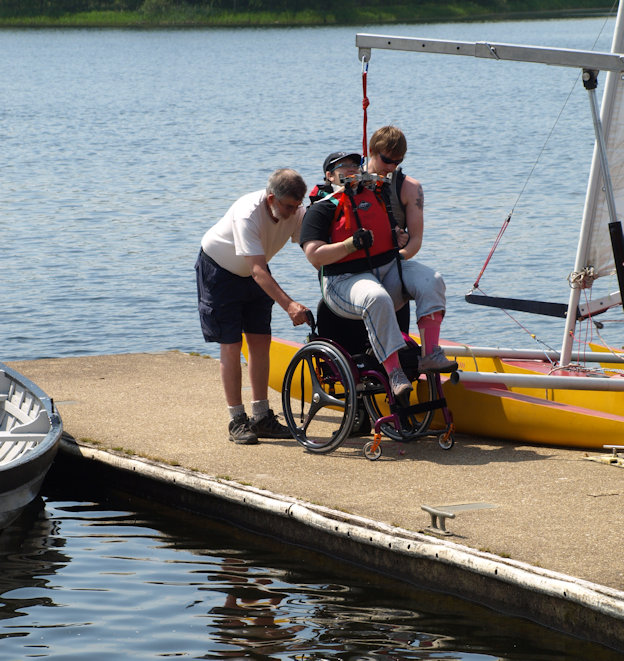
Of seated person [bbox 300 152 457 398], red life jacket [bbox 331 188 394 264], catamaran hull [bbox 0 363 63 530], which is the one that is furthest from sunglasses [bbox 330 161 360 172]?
catamaran hull [bbox 0 363 63 530]

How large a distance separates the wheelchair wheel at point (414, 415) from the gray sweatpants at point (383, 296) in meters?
0.41

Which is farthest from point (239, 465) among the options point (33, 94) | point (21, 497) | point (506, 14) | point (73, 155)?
point (506, 14)

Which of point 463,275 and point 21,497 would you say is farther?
point 463,275

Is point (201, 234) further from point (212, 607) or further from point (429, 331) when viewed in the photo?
point (212, 607)

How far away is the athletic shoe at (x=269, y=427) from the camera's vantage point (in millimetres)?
8148

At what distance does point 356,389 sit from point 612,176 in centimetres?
298

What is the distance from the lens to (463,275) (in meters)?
18.9

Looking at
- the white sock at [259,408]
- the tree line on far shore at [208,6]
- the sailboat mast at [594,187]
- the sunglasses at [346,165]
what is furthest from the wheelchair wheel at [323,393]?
the tree line on far shore at [208,6]

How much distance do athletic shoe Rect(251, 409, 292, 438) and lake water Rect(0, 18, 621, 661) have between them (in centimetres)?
92

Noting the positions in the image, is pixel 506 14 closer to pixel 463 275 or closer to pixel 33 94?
pixel 33 94

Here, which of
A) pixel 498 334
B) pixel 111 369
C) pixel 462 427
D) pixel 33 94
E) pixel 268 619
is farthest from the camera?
pixel 33 94

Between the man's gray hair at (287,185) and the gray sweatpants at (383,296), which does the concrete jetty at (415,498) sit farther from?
the man's gray hair at (287,185)

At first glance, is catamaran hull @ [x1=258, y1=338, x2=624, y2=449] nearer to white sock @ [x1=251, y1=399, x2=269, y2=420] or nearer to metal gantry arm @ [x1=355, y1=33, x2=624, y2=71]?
white sock @ [x1=251, y1=399, x2=269, y2=420]

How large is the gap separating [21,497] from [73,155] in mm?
26518
